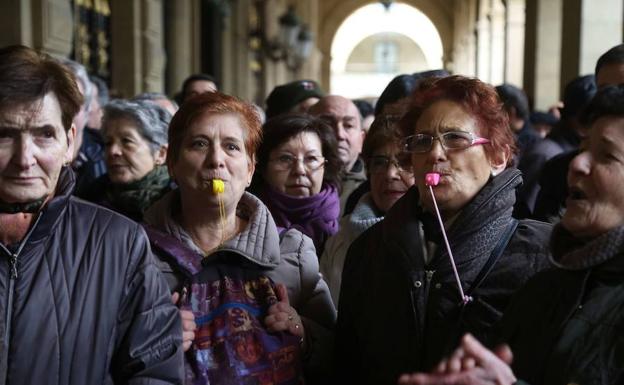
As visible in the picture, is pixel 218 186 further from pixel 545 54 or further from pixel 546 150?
pixel 545 54

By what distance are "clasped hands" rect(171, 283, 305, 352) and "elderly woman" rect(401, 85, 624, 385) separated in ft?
2.41

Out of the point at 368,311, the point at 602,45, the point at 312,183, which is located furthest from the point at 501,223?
the point at 602,45

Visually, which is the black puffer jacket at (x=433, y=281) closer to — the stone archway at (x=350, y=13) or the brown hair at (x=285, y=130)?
the brown hair at (x=285, y=130)

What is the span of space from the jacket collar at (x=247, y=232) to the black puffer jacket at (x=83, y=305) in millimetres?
397

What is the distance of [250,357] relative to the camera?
2.63 m

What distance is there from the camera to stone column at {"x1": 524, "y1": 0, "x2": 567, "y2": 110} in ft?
38.4

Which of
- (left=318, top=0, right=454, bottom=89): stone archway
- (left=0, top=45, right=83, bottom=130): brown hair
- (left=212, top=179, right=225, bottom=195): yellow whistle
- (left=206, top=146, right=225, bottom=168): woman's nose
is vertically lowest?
(left=212, top=179, right=225, bottom=195): yellow whistle

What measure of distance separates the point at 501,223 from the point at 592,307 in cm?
62

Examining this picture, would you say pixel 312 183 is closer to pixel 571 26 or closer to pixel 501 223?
pixel 501 223

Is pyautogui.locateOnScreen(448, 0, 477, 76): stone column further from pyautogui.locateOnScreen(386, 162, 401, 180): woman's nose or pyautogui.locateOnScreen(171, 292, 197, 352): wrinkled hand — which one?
pyautogui.locateOnScreen(171, 292, 197, 352): wrinkled hand

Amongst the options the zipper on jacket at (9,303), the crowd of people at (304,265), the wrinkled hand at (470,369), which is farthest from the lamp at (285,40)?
the wrinkled hand at (470,369)

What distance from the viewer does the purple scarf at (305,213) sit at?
3.90 metres

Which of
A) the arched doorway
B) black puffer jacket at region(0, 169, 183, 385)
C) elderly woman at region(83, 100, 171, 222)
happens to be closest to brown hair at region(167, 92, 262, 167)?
black puffer jacket at region(0, 169, 183, 385)

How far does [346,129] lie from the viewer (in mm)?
5199
